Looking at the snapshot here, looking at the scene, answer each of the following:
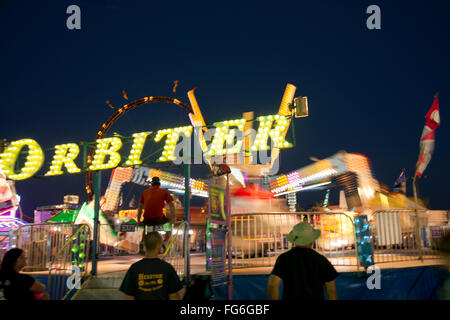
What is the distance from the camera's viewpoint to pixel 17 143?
13.0 metres

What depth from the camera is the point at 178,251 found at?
886 cm

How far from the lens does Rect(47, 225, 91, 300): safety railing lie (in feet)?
26.8

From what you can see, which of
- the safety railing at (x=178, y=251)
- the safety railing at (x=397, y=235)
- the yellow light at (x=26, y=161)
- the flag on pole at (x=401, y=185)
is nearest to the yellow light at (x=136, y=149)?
the safety railing at (x=178, y=251)

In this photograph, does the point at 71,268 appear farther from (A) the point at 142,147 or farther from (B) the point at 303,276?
(B) the point at 303,276

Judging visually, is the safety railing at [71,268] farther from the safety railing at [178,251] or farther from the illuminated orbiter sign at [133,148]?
the illuminated orbiter sign at [133,148]

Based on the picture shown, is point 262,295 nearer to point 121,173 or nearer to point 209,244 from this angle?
point 209,244

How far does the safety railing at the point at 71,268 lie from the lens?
816 cm

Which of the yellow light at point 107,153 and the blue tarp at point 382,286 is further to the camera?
the yellow light at point 107,153

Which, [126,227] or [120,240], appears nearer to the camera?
[126,227]

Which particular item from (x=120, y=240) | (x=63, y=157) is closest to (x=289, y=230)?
(x=63, y=157)

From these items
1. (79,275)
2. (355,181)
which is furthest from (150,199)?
(355,181)

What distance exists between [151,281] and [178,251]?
5.03 m

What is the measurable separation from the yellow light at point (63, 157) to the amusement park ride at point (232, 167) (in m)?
0.03

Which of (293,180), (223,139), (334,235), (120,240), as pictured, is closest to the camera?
(334,235)
